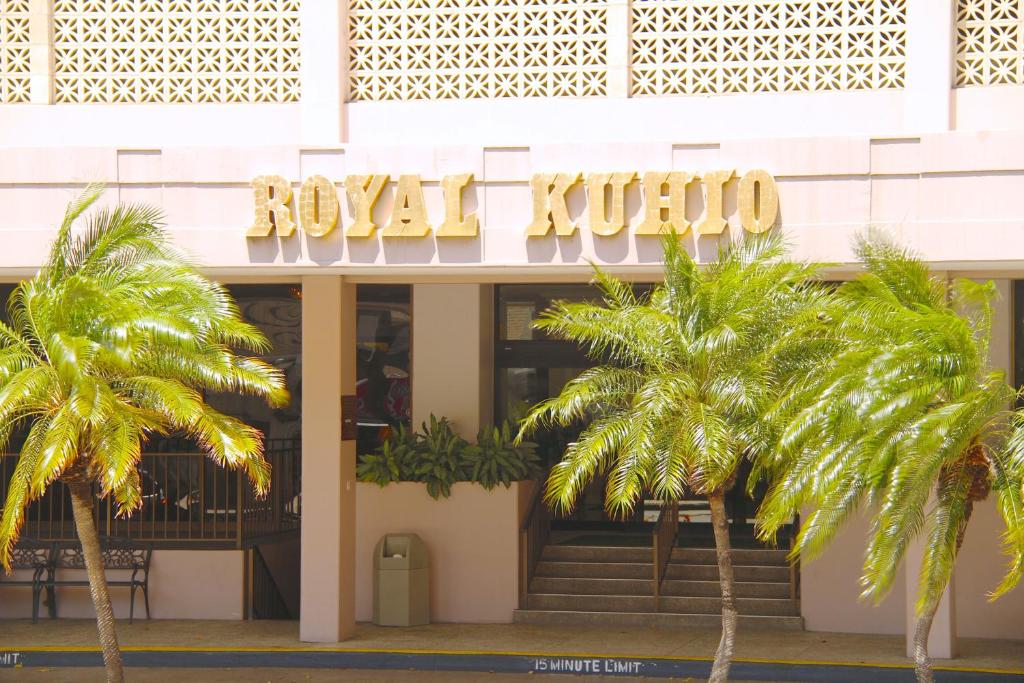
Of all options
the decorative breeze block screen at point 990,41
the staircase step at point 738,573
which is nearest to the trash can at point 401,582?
the staircase step at point 738,573

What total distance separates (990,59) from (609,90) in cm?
307

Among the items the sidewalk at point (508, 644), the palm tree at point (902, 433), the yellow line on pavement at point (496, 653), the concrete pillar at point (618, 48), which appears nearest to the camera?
the palm tree at point (902, 433)

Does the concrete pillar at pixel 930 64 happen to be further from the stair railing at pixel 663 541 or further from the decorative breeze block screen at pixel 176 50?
the stair railing at pixel 663 541

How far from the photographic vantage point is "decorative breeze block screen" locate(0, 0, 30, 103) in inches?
486

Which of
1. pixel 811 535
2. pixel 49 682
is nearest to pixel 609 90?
pixel 811 535

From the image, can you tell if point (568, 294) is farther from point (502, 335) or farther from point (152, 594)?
point (152, 594)

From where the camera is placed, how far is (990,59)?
1123 centimetres

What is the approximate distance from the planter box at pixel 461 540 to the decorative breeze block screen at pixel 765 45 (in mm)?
5629

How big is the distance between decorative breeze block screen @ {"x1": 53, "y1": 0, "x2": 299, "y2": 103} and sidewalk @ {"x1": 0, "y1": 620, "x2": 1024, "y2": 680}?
549 cm

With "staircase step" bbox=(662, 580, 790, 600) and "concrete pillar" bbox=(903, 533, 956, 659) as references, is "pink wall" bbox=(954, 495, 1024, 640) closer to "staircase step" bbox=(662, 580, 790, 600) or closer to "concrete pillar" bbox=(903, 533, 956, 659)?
"concrete pillar" bbox=(903, 533, 956, 659)

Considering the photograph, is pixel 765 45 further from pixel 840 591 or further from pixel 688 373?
pixel 840 591

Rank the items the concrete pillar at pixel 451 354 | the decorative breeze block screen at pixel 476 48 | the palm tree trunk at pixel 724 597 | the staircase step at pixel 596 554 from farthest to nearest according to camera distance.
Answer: the concrete pillar at pixel 451 354
the staircase step at pixel 596 554
the decorative breeze block screen at pixel 476 48
the palm tree trunk at pixel 724 597

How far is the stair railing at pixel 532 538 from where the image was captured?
15.6 meters

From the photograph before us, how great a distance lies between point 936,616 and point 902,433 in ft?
14.9
